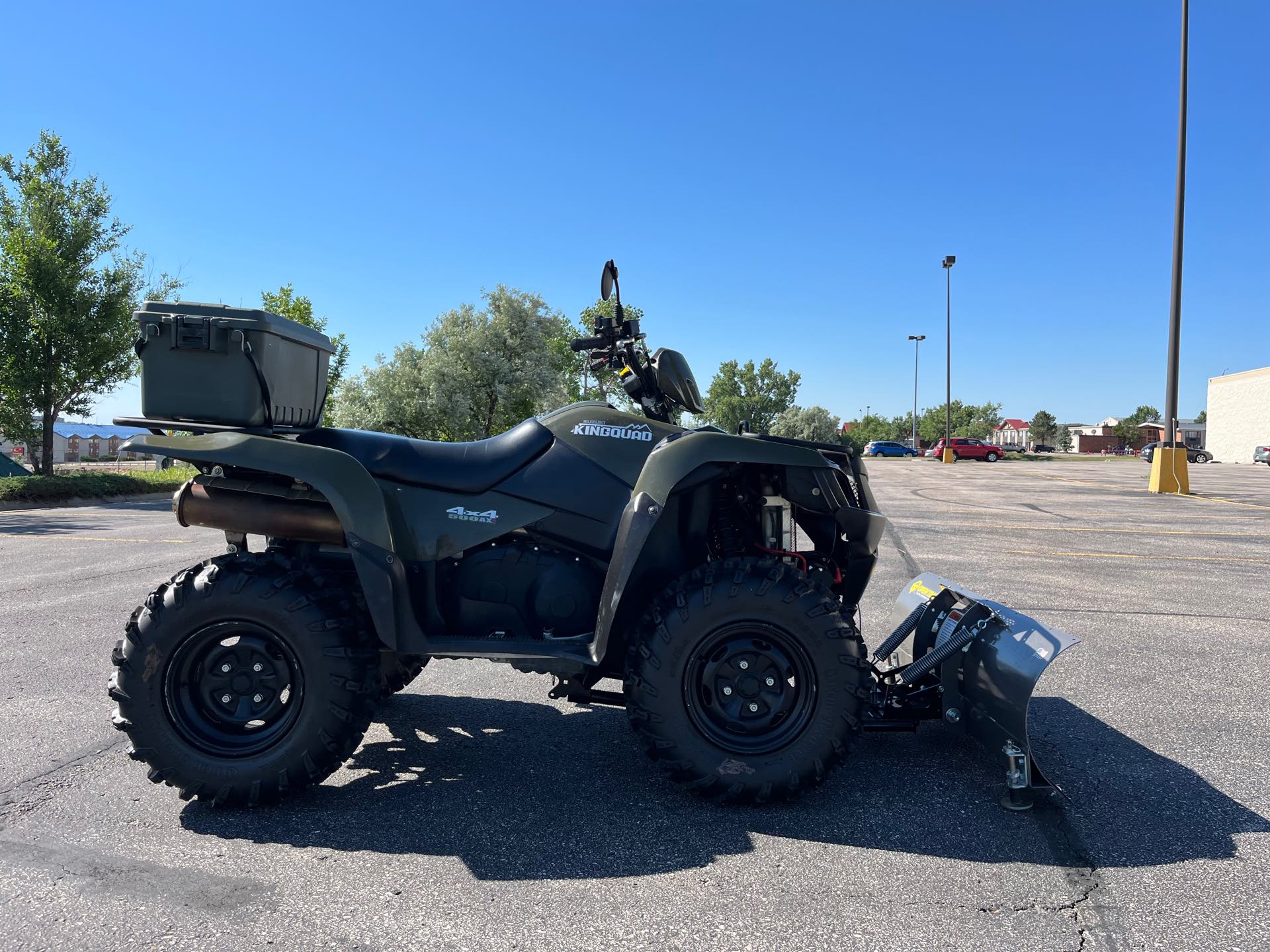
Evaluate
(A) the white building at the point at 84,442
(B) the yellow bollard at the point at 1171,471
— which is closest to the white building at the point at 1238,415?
(B) the yellow bollard at the point at 1171,471

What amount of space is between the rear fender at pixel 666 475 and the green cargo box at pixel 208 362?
61.2 inches

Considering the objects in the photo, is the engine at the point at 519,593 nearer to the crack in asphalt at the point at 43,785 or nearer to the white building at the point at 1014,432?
the crack in asphalt at the point at 43,785

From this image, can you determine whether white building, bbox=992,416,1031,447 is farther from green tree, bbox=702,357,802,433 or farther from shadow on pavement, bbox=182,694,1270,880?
shadow on pavement, bbox=182,694,1270,880

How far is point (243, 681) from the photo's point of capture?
304 centimetres

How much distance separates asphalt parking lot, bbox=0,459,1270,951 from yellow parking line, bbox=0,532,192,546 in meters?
6.93

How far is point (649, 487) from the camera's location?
2.98 meters

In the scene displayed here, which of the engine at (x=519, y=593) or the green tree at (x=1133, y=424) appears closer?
the engine at (x=519, y=593)

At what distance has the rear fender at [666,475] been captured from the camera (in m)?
2.93

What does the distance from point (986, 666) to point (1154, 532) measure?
11714 mm

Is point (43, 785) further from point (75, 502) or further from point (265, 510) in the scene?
point (75, 502)

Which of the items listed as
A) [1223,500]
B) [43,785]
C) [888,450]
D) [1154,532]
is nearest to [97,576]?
[43,785]

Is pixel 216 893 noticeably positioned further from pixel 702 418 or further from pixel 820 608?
pixel 702 418

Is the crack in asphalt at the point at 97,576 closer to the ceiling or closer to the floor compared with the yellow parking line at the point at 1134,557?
closer to the floor

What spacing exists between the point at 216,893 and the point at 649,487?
6.25ft
